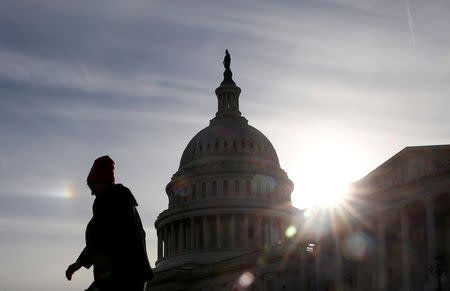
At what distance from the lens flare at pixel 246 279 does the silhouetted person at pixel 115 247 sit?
289ft

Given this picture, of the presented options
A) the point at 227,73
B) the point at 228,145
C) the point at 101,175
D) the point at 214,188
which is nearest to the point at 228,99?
the point at 227,73

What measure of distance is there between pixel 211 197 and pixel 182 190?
7.03 meters

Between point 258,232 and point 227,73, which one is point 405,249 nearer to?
point 258,232

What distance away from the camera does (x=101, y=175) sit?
816 centimetres

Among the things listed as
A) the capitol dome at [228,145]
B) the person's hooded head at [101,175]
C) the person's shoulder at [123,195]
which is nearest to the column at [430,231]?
the person's hooded head at [101,175]

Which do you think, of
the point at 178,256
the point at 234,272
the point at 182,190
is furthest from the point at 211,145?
the point at 234,272

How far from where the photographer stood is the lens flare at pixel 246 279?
313 ft

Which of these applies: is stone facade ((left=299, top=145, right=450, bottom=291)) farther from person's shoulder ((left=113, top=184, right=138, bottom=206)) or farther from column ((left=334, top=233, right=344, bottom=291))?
person's shoulder ((left=113, top=184, right=138, bottom=206))

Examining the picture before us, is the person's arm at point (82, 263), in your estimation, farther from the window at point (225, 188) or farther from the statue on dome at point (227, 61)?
the statue on dome at point (227, 61)

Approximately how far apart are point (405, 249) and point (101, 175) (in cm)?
5431

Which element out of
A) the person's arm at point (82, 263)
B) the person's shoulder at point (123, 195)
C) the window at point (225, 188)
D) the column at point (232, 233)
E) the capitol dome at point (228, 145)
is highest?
the capitol dome at point (228, 145)

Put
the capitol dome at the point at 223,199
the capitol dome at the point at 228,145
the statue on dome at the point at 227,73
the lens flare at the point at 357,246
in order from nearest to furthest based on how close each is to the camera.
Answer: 1. the lens flare at the point at 357,246
2. the capitol dome at the point at 223,199
3. the capitol dome at the point at 228,145
4. the statue on dome at the point at 227,73

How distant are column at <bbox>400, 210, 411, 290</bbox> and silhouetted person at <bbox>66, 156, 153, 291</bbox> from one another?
53.3 metres

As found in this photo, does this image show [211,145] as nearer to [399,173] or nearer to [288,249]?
[288,249]
